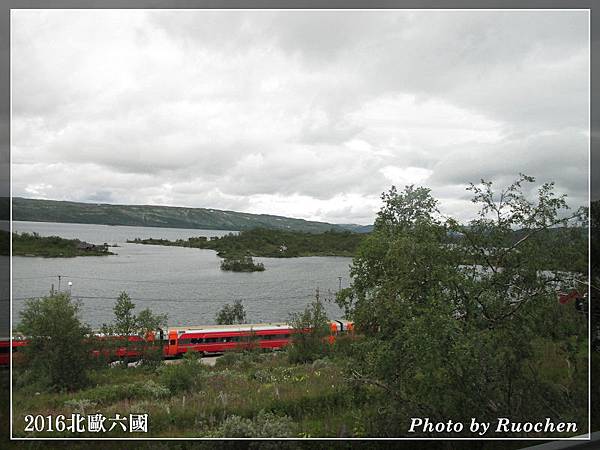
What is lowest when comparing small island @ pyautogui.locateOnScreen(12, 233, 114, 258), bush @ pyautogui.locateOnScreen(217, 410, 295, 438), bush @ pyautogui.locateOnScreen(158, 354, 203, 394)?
bush @ pyautogui.locateOnScreen(158, 354, 203, 394)

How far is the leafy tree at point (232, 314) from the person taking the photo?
6.92 meters

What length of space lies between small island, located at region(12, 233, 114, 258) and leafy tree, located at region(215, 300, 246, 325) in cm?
226

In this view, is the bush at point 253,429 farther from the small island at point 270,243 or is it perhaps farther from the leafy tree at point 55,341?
the small island at point 270,243

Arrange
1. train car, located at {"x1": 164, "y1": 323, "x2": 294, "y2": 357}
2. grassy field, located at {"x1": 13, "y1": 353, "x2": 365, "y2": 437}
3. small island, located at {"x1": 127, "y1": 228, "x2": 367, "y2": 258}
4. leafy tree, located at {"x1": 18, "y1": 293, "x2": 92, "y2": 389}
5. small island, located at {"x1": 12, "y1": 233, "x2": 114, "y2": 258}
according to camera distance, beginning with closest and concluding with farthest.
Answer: grassy field, located at {"x1": 13, "y1": 353, "x2": 365, "y2": 437}, small island, located at {"x1": 12, "y1": 233, "x2": 114, "y2": 258}, leafy tree, located at {"x1": 18, "y1": 293, "x2": 92, "y2": 389}, small island, located at {"x1": 127, "y1": 228, "x2": 367, "y2": 258}, train car, located at {"x1": 164, "y1": 323, "x2": 294, "y2": 357}

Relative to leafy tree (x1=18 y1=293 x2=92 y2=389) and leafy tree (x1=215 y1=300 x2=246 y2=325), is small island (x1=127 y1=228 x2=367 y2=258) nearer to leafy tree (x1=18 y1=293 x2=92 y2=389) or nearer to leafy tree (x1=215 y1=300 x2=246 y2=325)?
leafy tree (x1=215 y1=300 x2=246 y2=325)

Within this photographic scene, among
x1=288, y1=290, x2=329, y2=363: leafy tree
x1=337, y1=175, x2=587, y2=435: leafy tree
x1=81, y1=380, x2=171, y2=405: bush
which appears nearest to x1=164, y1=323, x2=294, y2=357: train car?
x1=288, y1=290, x2=329, y2=363: leafy tree

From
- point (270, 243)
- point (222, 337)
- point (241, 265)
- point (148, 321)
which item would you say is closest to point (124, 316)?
point (148, 321)

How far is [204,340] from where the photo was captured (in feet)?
26.1

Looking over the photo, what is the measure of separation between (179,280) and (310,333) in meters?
2.42

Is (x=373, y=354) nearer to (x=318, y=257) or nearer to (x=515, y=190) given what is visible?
(x=515, y=190)

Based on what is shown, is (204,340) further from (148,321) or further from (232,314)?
(148,321)

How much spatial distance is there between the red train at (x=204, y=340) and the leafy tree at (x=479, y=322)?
8.61 ft

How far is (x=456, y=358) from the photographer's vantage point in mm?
2809

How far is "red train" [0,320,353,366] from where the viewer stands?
263 inches
